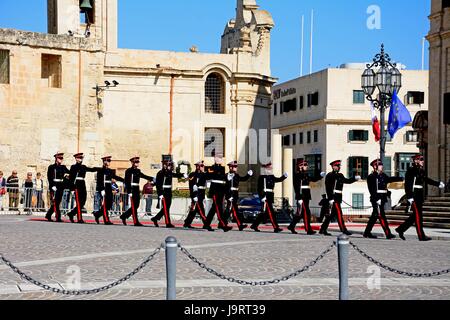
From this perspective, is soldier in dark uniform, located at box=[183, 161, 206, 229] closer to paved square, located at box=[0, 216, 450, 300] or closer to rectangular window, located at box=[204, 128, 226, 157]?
paved square, located at box=[0, 216, 450, 300]

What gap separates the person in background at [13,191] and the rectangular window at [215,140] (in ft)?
81.2

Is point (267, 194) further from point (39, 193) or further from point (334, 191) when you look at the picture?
point (39, 193)

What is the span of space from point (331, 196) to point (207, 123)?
33.6 m

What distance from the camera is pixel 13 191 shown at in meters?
32.2

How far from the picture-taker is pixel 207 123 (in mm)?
56000

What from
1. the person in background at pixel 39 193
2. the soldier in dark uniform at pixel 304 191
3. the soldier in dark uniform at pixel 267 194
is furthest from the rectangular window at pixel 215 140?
the soldier in dark uniform at pixel 304 191

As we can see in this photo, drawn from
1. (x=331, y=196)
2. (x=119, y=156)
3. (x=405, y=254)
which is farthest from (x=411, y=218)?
(x=119, y=156)

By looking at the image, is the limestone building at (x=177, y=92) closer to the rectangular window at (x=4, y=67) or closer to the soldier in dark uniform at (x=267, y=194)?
the rectangular window at (x=4, y=67)

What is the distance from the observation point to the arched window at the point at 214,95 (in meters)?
57.1

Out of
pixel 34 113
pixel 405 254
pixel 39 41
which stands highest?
pixel 39 41

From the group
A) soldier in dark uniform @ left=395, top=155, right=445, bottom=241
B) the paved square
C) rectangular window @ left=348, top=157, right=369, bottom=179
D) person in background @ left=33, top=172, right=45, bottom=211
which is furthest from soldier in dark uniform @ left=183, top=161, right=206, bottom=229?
rectangular window @ left=348, top=157, right=369, bottom=179

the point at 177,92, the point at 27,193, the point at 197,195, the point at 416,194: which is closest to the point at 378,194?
the point at 416,194

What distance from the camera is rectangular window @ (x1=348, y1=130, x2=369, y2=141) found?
65750 mm
